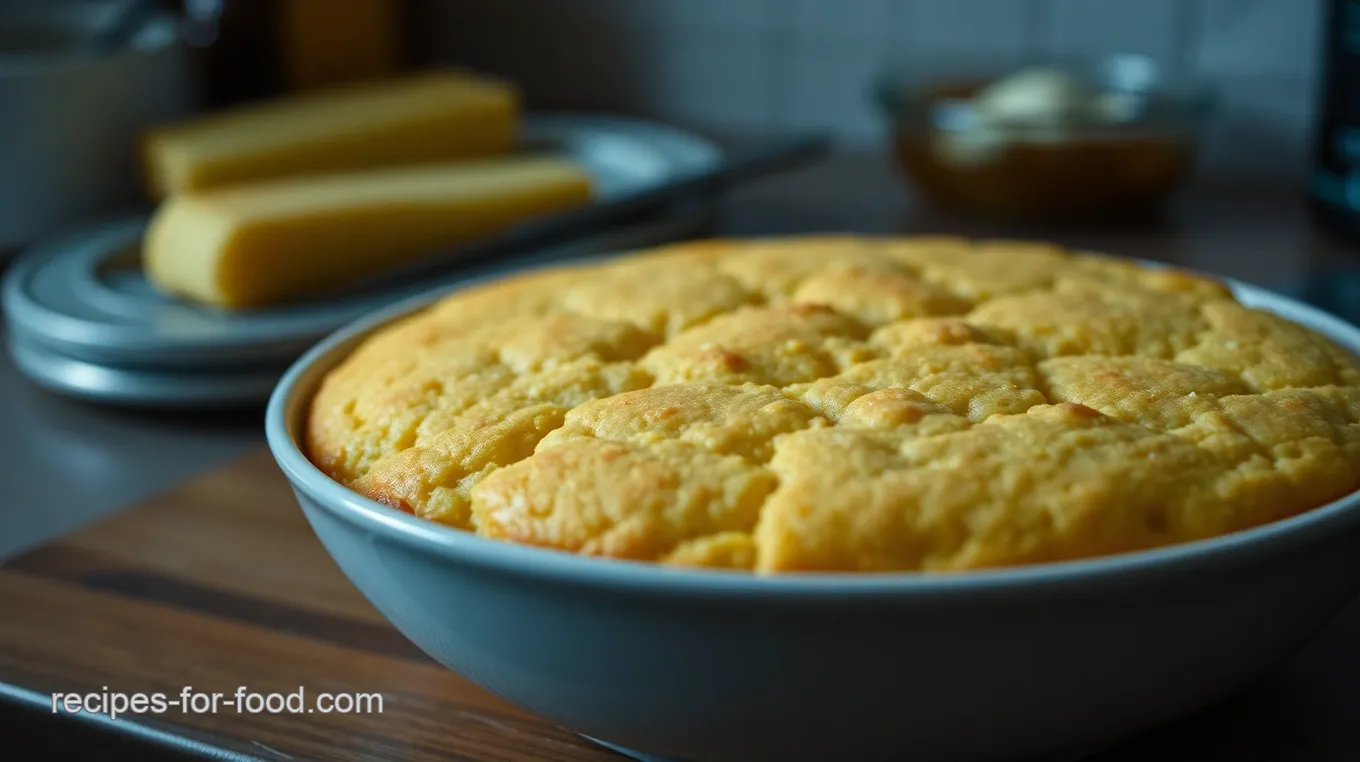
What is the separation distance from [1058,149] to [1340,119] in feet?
0.90

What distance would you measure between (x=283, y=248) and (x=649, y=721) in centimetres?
77

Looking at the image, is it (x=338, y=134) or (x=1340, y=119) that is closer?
(x=1340, y=119)

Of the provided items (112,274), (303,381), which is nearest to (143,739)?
(303,381)

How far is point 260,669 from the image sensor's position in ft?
2.26

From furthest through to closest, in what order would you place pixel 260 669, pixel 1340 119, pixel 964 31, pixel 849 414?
pixel 964 31 → pixel 1340 119 → pixel 260 669 → pixel 849 414

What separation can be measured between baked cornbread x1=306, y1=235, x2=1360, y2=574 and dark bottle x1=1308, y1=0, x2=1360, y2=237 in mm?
664

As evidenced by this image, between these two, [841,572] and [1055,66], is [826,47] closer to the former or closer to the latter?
[1055,66]

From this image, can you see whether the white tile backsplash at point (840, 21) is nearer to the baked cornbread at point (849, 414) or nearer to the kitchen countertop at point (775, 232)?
the kitchen countertop at point (775, 232)

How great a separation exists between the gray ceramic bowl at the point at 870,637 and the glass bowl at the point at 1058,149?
0.97 m

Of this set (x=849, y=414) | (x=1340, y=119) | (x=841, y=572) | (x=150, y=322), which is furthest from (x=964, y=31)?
(x=841, y=572)

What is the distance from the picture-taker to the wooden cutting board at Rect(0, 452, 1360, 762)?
0.61m

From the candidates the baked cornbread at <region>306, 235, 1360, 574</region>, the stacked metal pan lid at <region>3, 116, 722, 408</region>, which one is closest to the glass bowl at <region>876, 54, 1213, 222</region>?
the stacked metal pan lid at <region>3, 116, 722, 408</region>

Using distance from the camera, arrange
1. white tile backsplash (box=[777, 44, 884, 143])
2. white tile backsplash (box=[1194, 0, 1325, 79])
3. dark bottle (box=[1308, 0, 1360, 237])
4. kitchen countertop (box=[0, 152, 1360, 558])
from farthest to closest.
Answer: white tile backsplash (box=[777, 44, 884, 143]) < white tile backsplash (box=[1194, 0, 1325, 79]) < dark bottle (box=[1308, 0, 1360, 237]) < kitchen countertop (box=[0, 152, 1360, 558])

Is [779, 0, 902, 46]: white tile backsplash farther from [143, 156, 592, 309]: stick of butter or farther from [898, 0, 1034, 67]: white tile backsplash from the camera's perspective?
[143, 156, 592, 309]: stick of butter
